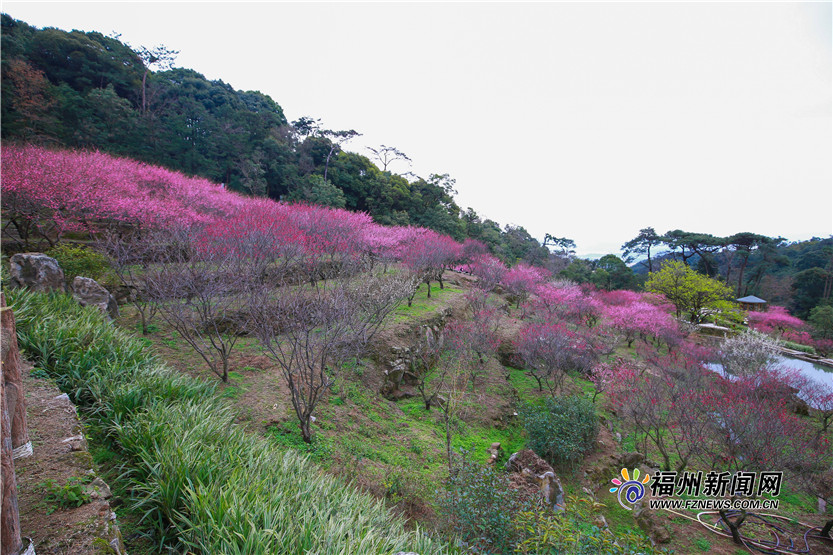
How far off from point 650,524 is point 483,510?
4.30 m

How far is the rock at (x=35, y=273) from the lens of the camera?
6.87 metres

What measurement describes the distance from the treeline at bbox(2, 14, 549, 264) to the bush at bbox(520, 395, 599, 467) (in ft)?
66.3

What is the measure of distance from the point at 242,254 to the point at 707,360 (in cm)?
1882

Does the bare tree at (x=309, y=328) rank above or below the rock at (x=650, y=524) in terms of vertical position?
above

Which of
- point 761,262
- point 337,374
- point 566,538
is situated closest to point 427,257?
point 337,374

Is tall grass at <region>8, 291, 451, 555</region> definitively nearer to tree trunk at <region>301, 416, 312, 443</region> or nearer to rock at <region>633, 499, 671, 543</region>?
tree trunk at <region>301, 416, 312, 443</region>

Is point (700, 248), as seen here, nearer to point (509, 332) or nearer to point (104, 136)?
point (509, 332)

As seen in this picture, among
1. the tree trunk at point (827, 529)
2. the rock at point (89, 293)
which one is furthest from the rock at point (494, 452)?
the rock at point (89, 293)

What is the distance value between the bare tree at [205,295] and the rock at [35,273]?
5.46ft

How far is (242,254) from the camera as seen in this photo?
371 inches

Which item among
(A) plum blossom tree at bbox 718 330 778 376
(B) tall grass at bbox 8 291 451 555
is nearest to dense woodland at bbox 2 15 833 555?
(B) tall grass at bbox 8 291 451 555

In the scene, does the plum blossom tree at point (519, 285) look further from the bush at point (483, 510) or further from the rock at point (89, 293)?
the rock at point (89, 293)

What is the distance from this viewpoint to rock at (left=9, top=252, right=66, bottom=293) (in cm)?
687

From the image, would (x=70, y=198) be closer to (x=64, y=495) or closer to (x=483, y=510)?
(x=64, y=495)
